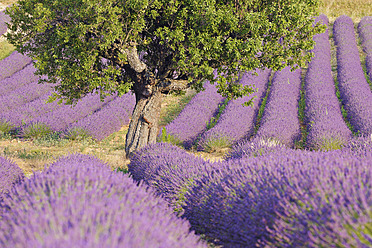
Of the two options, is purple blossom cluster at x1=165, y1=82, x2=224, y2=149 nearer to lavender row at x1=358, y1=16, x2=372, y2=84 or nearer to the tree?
the tree

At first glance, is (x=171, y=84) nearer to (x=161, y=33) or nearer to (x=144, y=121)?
(x=144, y=121)

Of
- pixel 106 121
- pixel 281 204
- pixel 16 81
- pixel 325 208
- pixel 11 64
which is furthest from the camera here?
pixel 11 64

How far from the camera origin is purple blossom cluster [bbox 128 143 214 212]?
355cm

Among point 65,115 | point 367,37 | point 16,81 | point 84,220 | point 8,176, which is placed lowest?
point 65,115

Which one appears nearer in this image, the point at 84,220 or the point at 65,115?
the point at 84,220

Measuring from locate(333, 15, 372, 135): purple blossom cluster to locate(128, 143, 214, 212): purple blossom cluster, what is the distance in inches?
199

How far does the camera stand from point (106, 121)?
9.88 m

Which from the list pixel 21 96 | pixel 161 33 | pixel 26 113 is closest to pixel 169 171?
pixel 161 33

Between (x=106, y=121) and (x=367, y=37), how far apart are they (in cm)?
1829

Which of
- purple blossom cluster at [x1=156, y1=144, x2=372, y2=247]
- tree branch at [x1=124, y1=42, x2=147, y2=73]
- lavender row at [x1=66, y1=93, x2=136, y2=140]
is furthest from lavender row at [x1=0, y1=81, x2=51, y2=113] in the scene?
purple blossom cluster at [x1=156, y1=144, x2=372, y2=247]

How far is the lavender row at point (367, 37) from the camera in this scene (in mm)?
15466

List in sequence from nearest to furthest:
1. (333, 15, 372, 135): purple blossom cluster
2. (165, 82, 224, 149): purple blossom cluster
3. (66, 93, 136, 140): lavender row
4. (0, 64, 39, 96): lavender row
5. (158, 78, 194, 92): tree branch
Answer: (158, 78, 194, 92): tree branch < (333, 15, 372, 135): purple blossom cluster < (165, 82, 224, 149): purple blossom cluster < (66, 93, 136, 140): lavender row < (0, 64, 39, 96): lavender row

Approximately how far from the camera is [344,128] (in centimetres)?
801

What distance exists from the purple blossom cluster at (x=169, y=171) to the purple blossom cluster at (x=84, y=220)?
83cm
